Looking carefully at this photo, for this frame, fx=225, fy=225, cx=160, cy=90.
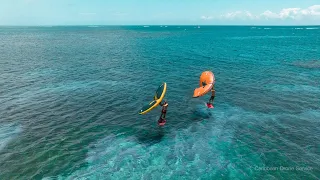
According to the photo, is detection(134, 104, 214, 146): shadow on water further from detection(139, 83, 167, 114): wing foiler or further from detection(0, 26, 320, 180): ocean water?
detection(139, 83, 167, 114): wing foiler

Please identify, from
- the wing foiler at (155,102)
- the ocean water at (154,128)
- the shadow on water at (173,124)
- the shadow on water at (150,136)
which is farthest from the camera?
the wing foiler at (155,102)

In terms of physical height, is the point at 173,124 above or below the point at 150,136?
above

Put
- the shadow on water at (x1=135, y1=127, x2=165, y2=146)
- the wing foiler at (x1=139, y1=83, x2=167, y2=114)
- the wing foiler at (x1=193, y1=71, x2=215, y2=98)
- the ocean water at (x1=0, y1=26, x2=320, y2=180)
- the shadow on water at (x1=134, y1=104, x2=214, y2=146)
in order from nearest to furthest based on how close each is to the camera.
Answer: the ocean water at (x1=0, y1=26, x2=320, y2=180)
the shadow on water at (x1=135, y1=127, x2=165, y2=146)
the shadow on water at (x1=134, y1=104, x2=214, y2=146)
the wing foiler at (x1=139, y1=83, x2=167, y2=114)
the wing foiler at (x1=193, y1=71, x2=215, y2=98)

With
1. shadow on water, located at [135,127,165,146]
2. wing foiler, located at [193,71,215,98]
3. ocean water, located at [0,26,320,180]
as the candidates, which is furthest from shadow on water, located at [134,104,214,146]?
wing foiler, located at [193,71,215,98]

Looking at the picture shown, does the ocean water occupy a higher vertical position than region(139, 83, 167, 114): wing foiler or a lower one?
lower

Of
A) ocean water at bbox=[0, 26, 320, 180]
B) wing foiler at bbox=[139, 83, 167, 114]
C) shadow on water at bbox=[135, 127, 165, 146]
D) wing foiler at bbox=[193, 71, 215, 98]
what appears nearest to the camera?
ocean water at bbox=[0, 26, 320, 180]

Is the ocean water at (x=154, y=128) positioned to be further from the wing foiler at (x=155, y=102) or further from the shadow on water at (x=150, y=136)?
the wing foiler at (x=155, y=102)

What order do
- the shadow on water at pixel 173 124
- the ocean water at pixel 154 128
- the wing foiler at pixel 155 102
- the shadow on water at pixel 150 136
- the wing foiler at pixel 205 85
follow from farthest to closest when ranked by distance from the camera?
the wing foiler at pixel 205 85, the wing foiler at pixel 155 102, the shadow on water at pixel 173 124, the shadow on water at pixel 150 136, the ocean water at pixel 154 128

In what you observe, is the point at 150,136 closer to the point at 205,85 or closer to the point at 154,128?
the point at 154,128

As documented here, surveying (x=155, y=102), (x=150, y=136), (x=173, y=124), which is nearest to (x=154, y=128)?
(x=150, y=136)

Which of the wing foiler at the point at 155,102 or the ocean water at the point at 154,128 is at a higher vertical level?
the wing foiler at the point at 155,102

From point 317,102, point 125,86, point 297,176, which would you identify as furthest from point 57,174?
point 317,102

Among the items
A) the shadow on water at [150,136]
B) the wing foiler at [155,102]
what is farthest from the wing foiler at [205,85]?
the shadow on water at [150,136]

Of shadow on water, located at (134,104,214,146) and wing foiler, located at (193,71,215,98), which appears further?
wing foiler, located at (193,71,215,98)
